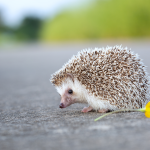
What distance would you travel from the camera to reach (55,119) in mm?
2730

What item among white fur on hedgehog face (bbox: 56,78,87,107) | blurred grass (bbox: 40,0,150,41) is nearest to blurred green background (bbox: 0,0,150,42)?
blurred grass (bbox: 40,0,150,41)

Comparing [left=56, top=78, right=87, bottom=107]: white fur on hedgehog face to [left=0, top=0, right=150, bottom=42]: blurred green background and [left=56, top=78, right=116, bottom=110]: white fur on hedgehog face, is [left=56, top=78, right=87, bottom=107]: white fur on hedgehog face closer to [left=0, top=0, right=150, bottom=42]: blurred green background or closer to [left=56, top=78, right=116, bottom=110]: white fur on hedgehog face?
[left=56, top=78, right=116, bottom=110]: white fur on hedgehog face

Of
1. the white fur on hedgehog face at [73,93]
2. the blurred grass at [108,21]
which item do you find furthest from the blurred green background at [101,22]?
the white fur on hedgehog face at [73,93]

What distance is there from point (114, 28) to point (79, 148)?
28032mm

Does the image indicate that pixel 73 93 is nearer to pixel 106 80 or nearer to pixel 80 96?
pixel 80 96

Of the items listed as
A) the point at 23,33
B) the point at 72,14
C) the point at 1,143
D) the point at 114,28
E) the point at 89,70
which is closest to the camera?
the point at 1,143

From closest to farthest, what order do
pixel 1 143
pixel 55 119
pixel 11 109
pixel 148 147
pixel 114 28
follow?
1. pixel 148 147
2. pixel 1 143
3. pixel 55 119
4. pixel 11 109
5. pixel 114 28

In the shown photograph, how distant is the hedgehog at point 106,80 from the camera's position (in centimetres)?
297

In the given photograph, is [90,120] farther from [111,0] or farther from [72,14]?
[72,14]

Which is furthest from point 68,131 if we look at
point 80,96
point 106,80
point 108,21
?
point 108,21

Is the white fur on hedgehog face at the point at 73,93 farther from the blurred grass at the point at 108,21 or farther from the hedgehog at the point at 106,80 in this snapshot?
the blurred grass at the point at 108,21

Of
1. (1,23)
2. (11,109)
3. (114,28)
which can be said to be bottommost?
(11,109)

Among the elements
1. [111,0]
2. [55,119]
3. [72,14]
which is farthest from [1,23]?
[55,119]

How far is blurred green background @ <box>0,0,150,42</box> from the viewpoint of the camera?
93.3 ft
